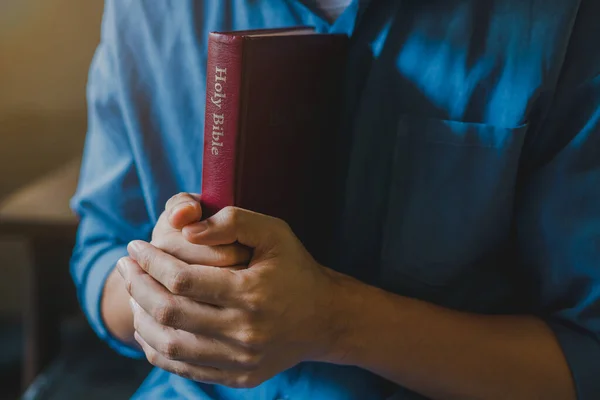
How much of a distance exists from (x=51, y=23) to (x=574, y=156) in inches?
55.3

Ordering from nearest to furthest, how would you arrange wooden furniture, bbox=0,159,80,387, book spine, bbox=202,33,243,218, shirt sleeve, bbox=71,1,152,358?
book spine, bbox=202,33,243,218
shirt sleeve, bbox=71,1,152,358
wooden furniture, bbox=0,159,80,387

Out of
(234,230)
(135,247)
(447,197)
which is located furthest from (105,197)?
(447,197)

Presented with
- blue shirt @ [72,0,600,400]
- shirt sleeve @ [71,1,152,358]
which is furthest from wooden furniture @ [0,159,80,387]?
blue shirt @ [72,0,600,400]

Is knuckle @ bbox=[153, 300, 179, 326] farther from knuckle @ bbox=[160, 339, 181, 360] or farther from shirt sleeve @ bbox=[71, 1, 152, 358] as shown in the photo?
shirt sleeve @ bbox=[71, 1, 152, 358]

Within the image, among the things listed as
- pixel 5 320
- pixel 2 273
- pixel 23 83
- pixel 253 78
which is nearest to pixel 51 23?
pixel 23 83

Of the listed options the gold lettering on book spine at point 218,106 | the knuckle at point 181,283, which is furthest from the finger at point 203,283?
the gold lettering on book spine at point 218,106

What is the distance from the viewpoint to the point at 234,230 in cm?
50

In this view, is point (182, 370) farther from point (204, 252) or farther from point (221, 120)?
point (221, 120)

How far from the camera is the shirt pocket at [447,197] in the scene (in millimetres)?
569

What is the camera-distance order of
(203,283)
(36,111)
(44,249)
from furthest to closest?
1. (36,111)
2. (44,249)
3. (203,283)

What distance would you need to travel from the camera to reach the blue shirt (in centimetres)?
55

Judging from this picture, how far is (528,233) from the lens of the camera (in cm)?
60

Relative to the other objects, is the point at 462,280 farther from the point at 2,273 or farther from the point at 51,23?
the point at 2,273

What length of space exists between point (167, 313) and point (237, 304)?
0.22 ft
